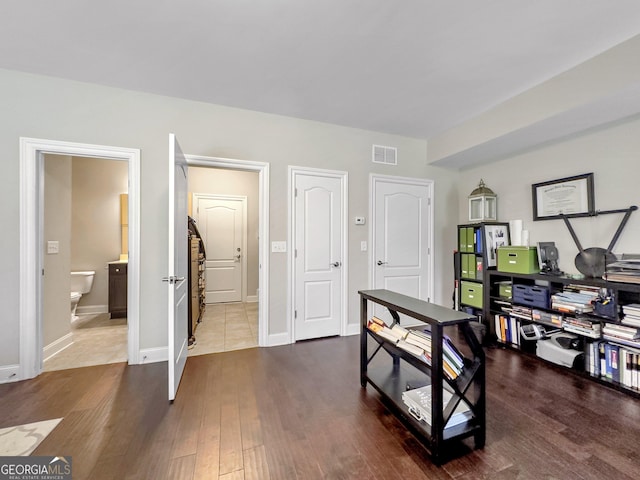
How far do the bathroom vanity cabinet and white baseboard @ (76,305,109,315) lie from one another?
544 millimetres

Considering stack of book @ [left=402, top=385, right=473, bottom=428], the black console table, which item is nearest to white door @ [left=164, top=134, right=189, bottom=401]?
the black console table

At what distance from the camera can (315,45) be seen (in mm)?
2002

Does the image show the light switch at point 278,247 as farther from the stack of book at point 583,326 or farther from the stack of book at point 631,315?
the stack of book at point 631,315

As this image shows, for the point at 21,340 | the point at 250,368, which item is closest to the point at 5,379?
the point at 21,340

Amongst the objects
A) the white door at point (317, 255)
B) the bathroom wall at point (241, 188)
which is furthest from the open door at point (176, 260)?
the bathroom wall at point (241, 188)

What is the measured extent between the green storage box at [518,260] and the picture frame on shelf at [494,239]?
119mm

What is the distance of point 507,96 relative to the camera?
2689 millimetres

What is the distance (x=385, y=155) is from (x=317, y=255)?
1638mm

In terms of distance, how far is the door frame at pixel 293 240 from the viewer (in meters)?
3.17

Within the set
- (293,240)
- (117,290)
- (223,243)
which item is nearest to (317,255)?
(293,240)

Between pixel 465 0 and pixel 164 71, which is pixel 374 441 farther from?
pixel 164 71

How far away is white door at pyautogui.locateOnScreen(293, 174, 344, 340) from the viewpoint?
10.6 feet

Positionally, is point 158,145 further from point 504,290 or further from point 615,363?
point 615,363

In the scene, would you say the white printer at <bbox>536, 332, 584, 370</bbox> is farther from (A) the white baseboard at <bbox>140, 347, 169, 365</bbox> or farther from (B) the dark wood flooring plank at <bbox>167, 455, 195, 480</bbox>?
(A) the white baseboard at <bbox>140, 347, 169, 365</bbox>
